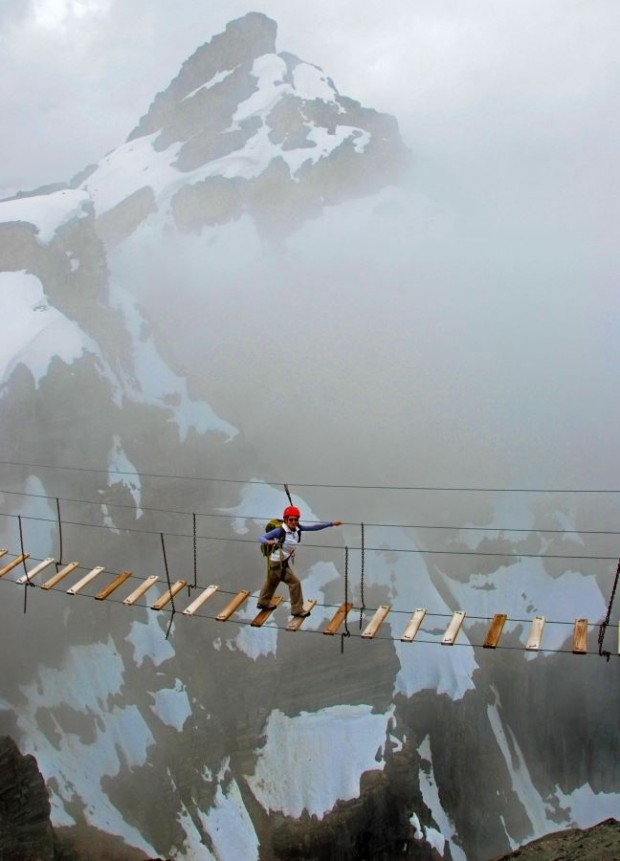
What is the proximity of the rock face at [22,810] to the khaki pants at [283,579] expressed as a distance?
2051 centimetres

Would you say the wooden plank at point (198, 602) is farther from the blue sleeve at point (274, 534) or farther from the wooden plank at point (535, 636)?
the wooden plank at point (535, 636)

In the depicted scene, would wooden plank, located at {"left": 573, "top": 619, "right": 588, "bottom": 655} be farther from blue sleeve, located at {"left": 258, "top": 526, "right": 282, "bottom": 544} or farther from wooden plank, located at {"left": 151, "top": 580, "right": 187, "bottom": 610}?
wooden plank, located at {"left": 151, "top": 580, "right": 187, "bottom": 610}

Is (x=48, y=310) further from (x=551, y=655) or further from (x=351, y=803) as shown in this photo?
(x=551, y=655)

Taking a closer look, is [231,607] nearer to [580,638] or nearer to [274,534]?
[274,534]

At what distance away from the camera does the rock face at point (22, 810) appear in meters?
28.9

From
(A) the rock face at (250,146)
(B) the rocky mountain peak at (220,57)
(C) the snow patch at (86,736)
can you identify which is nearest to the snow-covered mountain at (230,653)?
(C) the snow patch at (86,736)

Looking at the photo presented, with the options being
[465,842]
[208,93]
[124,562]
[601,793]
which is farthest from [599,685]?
[208,93]

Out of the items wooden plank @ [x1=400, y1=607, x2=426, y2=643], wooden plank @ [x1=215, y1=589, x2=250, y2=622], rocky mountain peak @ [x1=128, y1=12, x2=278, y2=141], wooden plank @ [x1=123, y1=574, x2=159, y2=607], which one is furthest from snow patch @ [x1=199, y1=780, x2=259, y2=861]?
rocky mountain peak @ [x1=128, y1=12, x2=278, y2=141]

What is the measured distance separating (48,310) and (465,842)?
50.4 m

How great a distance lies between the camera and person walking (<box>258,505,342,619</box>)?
49.8 feet

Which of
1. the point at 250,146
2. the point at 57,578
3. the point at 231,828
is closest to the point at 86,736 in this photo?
the point at 231,828

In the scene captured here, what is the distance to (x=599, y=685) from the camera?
5762cm

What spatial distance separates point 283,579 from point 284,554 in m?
0.74

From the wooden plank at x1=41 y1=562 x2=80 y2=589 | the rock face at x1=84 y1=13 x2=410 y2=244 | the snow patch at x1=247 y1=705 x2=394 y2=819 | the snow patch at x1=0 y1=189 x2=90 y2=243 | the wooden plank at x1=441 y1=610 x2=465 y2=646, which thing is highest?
the rock face at x1=84 y1=13 x2=410 y2=244
